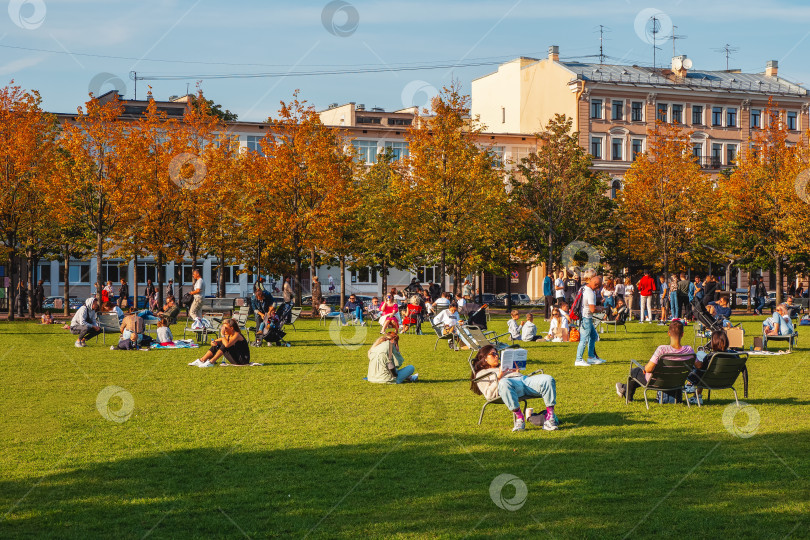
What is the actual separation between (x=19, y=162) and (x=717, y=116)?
5579 centimetres

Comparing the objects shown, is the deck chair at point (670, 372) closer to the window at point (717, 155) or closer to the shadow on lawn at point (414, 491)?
the shadow on lawn at point (414, 491)

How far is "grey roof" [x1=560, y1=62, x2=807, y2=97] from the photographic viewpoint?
240 ft

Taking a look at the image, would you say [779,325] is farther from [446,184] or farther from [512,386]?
[446,184]

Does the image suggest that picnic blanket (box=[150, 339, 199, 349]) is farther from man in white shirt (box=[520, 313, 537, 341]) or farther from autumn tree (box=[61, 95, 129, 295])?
autumn tree (box=[61, 95, 129, 295])

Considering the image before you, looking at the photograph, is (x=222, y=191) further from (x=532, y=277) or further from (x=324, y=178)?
(x=532, y=277)

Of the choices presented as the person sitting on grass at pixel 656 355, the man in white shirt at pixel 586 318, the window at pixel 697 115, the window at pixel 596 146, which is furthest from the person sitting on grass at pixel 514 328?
the window at pixel 697 115

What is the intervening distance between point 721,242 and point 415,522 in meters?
53.8

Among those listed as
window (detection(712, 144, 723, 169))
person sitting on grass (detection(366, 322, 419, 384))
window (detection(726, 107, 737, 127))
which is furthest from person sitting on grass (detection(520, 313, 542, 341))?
window (detection(726, 107, 737, 127))

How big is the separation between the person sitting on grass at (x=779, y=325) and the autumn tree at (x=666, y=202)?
23.6 m

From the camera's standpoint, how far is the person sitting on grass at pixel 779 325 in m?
21.9

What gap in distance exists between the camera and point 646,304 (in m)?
34.9

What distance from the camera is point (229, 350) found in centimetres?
1869

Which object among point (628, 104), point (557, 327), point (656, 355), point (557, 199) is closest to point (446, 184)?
point (557, 199)

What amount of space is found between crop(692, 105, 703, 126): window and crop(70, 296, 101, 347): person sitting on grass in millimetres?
59933
